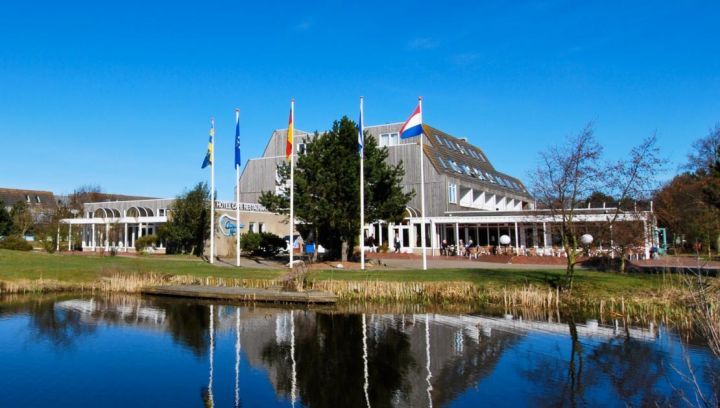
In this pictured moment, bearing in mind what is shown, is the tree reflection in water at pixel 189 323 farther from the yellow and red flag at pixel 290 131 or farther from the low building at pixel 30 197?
the low building at pixel 30 197

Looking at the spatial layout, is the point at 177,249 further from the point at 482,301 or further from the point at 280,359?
the point at 280,359

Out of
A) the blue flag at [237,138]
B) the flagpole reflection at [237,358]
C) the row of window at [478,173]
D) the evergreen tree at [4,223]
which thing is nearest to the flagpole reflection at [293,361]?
the flagpole reflection at [237,358]

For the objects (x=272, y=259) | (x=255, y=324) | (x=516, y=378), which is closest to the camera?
(x=516, y=378)

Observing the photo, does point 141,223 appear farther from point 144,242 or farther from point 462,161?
point 462,161

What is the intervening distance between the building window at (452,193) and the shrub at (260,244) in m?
15.2

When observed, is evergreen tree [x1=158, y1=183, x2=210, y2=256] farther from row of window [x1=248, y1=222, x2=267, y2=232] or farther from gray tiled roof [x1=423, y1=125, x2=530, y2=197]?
gray tiled roof [x1=423, y1=125, x2=530, y2=197]

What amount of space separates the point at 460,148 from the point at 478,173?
4333 millimetres

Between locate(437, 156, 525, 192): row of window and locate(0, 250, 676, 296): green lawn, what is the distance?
24197 mm

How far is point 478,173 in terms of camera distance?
56.0 metres

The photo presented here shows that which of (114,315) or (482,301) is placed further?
(482,301)

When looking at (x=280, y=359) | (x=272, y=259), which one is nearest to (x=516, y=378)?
(x=280, y=359)

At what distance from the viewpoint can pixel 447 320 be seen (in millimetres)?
16844

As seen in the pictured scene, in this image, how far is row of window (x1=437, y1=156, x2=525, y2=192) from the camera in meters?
49.0

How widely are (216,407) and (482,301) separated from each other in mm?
12754
